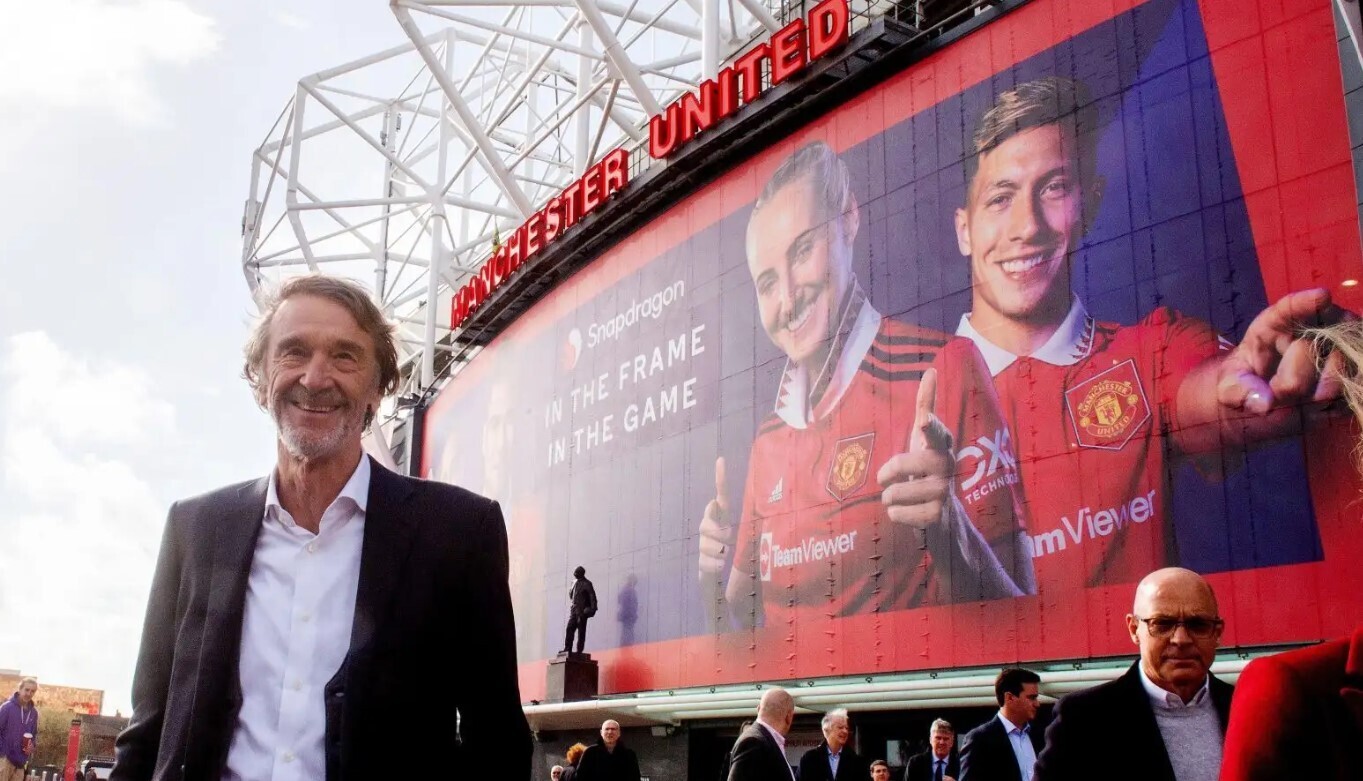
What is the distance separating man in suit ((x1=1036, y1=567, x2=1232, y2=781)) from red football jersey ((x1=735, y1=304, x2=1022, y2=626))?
10815 millimetres

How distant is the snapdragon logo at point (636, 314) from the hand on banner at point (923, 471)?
6.43 metres

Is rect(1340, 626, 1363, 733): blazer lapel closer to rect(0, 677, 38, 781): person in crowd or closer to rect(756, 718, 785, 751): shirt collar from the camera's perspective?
rect(756, 718, 785, 751): shirt collar

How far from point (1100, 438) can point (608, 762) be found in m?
5.94

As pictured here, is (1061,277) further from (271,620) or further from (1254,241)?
(271,620)

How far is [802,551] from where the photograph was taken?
56.2 feet

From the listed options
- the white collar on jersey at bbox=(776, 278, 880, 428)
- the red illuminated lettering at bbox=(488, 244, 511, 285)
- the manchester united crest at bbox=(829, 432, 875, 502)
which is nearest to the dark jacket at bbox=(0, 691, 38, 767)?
the manchester united crest at bbox=(829, 432, 875, 502)

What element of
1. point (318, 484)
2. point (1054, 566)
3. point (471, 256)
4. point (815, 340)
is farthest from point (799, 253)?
point (471, 256)

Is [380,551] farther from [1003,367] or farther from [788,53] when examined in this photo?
[788,53]

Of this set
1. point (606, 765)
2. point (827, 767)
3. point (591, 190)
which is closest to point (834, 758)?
point (827, 767)

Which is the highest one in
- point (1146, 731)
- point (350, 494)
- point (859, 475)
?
point (859, 475)

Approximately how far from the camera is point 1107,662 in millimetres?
12984

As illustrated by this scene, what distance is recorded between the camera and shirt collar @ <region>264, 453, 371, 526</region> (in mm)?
2586

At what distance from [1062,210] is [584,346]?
11774 millimetres

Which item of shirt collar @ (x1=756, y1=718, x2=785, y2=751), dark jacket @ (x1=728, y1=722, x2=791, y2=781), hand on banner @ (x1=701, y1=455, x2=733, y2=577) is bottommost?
dark jacket @ (x1=728, y1=722, x2=791, y2=781)
